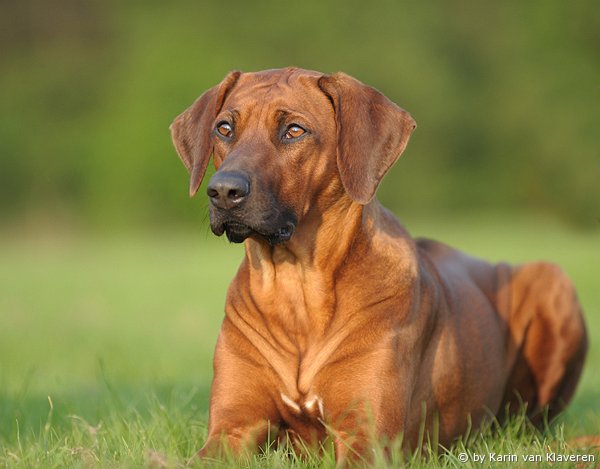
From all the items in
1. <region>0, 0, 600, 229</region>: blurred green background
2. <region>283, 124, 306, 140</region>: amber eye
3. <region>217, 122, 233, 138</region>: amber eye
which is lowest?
<region>0, 0, 600, 229</region>: blurred green background

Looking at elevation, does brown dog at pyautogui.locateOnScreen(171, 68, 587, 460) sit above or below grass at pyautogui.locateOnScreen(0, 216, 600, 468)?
above

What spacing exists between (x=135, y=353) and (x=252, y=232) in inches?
234

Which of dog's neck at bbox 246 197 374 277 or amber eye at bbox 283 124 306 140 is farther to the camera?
dog's neck at bbox 246 197 374 277

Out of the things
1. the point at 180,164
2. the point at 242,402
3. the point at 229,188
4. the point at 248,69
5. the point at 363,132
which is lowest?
the point at 180,164

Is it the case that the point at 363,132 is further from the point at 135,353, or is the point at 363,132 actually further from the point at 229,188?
the point at 135,353

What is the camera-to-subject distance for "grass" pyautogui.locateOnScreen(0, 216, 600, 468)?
179 inches

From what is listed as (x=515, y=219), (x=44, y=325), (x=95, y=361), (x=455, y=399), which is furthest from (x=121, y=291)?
(x=515, y=219)

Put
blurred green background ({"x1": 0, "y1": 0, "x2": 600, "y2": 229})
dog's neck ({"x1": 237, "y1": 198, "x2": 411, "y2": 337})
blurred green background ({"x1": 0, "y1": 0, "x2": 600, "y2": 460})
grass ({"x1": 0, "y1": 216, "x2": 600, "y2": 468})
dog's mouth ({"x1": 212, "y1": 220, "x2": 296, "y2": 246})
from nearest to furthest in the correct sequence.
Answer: dog's mouth ({"x1": 212, "y1": 220, "x2": 296, "y2": 246}), grass ({"x1": 0, "y1": 216, "x2": 600, "y2": 468}), dog's neck ({"x1": 237, "y1": 198, "x2": 411, "y2": 337}), blurred green background ({"x1": 0, "y1": 0, "x2": 600, "y2": 460}), blurred green background ({"x1": 0, "y1": 0, "x2": 600, "y2": 229})

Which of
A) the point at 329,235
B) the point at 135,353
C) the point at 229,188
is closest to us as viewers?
the point at 229,188

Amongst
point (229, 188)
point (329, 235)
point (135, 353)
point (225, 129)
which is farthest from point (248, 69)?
point (229, 188)

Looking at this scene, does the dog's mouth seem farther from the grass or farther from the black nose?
the grass

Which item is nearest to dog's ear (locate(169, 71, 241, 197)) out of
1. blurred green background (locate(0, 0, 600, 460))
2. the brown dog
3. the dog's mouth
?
the brown dog

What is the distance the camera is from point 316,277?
479 centimetres

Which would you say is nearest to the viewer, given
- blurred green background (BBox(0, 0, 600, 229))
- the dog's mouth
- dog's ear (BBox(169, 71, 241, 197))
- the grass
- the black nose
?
the black nose
